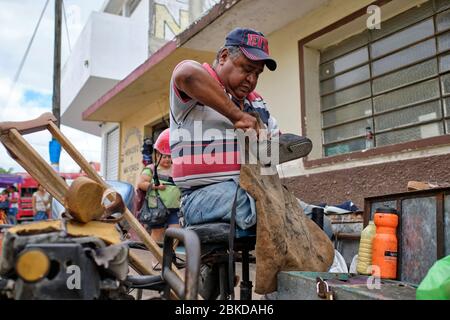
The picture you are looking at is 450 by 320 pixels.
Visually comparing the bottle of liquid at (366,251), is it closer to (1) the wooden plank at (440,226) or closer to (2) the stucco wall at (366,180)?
(1) the wooden plank at (440,226)

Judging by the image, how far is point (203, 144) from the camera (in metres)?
2.02

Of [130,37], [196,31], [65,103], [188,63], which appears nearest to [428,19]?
[196,31]

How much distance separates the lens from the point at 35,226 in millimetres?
1246

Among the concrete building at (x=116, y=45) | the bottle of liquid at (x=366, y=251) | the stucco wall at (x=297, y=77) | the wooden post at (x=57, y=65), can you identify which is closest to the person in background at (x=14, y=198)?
the concrete building at (x=116, y=45)

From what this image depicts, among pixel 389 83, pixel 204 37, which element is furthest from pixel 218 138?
pixel 204 37

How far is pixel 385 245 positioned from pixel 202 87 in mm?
1241

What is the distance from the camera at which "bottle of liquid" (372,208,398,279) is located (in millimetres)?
2129

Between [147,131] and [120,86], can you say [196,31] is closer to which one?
[120,86]

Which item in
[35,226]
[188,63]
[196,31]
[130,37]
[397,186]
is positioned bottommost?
[35,226]

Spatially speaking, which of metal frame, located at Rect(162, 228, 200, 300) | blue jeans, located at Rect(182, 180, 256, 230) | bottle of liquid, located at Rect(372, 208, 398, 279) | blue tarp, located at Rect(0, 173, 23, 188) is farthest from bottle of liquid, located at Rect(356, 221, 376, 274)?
blue tarp, located at Rect(0, 173, 23, 188)

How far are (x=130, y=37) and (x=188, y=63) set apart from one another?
35.5 feet

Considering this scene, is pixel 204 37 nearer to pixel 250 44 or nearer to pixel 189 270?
pixel 250 44
